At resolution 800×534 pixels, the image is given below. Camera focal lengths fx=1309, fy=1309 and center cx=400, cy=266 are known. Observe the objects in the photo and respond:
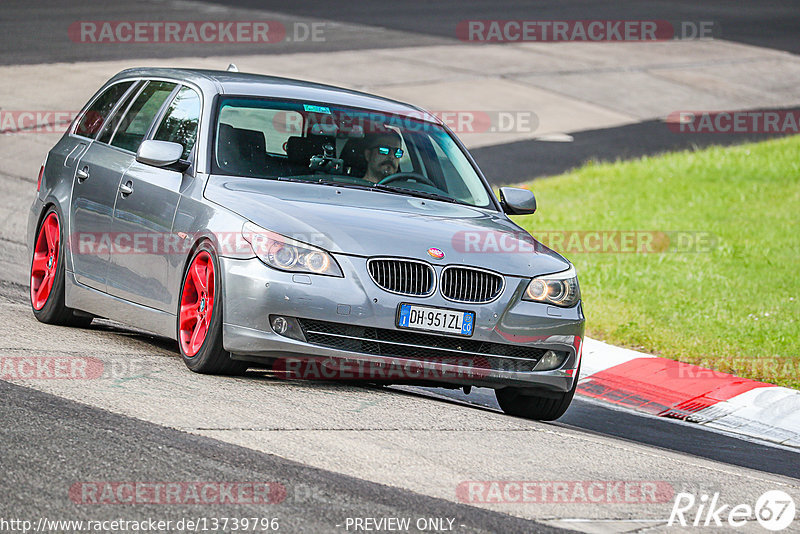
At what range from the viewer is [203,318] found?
7.17 meters

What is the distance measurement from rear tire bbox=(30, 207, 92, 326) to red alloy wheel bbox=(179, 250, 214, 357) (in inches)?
67.4

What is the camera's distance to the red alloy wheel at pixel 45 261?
29.4 feet

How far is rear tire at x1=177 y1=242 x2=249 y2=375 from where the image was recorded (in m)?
6.98

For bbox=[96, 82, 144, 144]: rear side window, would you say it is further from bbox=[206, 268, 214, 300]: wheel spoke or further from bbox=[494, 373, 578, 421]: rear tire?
bbox=[494, 373, 578, 421]: rear tire

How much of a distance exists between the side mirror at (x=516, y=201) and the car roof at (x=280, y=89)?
2.67 feet

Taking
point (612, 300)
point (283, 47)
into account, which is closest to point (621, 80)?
point (283, 47)

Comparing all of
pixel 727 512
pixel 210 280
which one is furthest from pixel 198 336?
pixel 727 512

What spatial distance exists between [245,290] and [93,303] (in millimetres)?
2008
